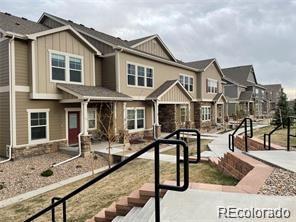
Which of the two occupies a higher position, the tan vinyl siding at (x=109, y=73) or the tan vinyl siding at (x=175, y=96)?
the tan vinyl siding at (x=109, y=73)

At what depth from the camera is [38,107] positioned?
13.3 m

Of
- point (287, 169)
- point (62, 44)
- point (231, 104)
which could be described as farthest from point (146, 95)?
point (231, 104)

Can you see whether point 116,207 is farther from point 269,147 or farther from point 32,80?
point 32,80

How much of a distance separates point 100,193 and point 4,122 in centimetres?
839

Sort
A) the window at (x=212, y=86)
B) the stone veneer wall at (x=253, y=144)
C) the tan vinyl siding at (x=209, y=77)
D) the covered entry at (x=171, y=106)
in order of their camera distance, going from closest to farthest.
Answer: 1. the stone veneer wall at (x=253, y=144)
2. the covered entry at (x=171, y=106)
3. the tan vinyl siding at (x=209, y=77)
4. the window at (x=212, y=86)

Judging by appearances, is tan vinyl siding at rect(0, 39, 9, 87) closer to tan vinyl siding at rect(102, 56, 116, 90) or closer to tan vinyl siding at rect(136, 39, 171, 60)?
tan vinyl siding at rect(102, 56, 116, 90)

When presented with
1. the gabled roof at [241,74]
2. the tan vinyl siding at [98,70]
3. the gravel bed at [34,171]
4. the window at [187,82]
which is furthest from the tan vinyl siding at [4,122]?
the gabled roof at [241,74]

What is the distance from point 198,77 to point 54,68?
16.8 metres

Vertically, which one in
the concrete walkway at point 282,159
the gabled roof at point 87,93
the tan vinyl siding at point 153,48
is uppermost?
the tan vinyl siding at point 153,48

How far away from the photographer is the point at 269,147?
28.5ft

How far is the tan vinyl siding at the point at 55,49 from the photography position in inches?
517

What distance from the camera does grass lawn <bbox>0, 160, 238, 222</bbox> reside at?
615 cm

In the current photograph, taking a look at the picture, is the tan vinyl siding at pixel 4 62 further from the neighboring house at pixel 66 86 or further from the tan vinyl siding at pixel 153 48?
the tan vinyl siding at pixel 153 48

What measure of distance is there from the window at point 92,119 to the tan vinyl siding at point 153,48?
7045 millimetres
